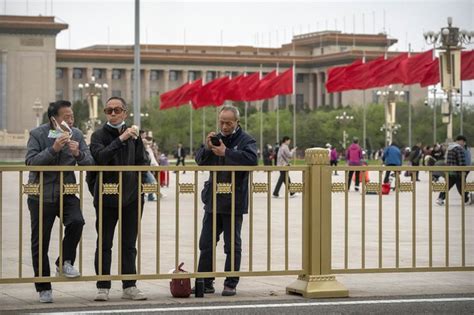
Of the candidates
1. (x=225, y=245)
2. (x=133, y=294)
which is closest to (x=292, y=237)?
(x=225, y=245)

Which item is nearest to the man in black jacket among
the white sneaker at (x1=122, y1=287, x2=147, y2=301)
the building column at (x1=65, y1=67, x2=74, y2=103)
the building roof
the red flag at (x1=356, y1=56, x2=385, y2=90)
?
the white sneaker at (x1=122, y1=287, x2=147, y2=301)

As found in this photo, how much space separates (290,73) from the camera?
59.1 meters

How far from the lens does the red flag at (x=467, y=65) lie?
4147 centimetres

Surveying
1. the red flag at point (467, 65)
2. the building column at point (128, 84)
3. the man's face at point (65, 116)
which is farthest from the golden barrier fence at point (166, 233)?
the building column at point (128, 84)

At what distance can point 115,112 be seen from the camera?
10453mm

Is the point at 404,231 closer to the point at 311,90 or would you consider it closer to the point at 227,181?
the point at 227,181

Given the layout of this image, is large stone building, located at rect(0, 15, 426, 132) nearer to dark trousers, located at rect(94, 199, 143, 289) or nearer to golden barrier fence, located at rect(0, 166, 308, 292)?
golden barrier fence, located at rect(0, 166, 308, 292)

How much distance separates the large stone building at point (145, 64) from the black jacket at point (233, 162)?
399ft

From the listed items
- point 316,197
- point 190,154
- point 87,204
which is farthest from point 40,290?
point 190,154

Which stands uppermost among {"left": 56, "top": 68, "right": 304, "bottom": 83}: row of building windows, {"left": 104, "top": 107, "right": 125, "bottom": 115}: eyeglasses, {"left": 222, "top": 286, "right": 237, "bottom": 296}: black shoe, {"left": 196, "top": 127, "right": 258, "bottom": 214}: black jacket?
{"left": 56, "top": 68, "right": 304, "bottom": 83}: row of building windows

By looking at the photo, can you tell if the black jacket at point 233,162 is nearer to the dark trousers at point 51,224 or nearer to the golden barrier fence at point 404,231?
the golden barrier fence at point 404,231

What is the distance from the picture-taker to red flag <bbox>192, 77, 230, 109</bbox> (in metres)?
65.1

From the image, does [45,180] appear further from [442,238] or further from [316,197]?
[442,238]

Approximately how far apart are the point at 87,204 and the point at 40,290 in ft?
50.1
